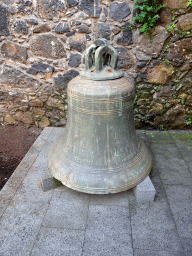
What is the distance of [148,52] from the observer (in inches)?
116

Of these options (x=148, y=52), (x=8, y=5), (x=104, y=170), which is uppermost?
(x=8, y=5)

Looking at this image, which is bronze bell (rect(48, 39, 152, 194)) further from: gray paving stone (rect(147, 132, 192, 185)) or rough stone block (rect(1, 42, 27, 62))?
rough stone block (rect(1, 42, 27, 62))

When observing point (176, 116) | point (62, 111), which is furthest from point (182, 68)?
point (62, 111)

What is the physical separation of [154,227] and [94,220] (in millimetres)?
539

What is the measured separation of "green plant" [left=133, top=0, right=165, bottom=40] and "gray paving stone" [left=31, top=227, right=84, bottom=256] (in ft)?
8.71

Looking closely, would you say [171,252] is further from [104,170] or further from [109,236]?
[104,170]

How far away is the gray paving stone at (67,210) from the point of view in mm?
1793

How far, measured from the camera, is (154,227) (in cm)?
176

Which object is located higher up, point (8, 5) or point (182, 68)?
point (8, 5)

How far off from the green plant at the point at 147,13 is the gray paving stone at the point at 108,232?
2385 mm

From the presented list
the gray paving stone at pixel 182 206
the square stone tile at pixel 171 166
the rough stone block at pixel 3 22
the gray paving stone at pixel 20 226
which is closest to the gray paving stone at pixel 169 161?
the square stone tile at pixel 171 166

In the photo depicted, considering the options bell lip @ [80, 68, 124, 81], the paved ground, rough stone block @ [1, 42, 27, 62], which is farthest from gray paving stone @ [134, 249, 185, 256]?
rough stone block @ [1, 42, 27, 62]

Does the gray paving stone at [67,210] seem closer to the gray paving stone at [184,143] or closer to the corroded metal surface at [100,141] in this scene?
the corroded metal surface at [100,141]

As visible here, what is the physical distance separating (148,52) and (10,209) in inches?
106
